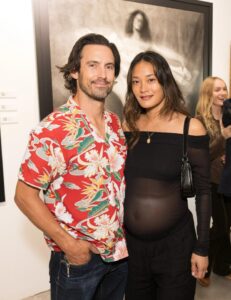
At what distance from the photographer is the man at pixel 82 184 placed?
1.13 m

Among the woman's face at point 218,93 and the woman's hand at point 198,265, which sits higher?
the woman's face at point 218,93

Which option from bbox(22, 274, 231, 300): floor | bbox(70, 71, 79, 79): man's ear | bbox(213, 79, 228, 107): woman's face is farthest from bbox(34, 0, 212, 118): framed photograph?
bbox(22, 274, 231, 300): floor

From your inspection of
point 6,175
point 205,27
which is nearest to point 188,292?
point 6,175

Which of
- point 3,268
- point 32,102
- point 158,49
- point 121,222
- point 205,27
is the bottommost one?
point 3,268

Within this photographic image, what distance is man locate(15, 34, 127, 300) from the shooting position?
113 cm

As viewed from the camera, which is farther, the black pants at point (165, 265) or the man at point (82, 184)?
the black pants at point (165, 265)

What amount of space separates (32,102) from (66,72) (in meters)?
0.77

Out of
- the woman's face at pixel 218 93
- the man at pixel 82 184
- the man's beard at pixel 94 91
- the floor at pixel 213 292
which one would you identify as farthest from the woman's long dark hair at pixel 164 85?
the floor at pixel 213 292

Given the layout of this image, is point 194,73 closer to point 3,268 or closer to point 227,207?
point 227,207

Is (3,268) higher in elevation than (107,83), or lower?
lower

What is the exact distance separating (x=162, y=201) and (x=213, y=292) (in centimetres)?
137

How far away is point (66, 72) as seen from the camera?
1.40 metres

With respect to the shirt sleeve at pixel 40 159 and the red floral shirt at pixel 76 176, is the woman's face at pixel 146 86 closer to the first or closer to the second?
the red floral shirt at pixel 76 176

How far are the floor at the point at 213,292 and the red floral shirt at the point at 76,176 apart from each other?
1236 mm
